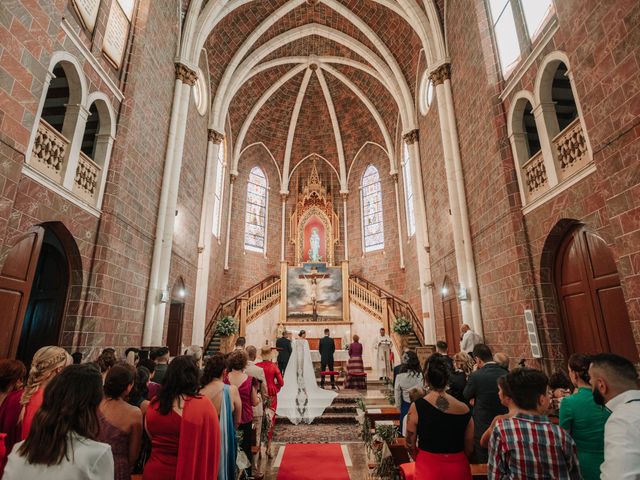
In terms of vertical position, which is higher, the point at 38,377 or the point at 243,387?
the point at 38,377

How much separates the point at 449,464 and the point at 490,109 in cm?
810

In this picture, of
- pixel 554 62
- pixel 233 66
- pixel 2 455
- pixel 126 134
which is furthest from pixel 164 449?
pixel 233 66

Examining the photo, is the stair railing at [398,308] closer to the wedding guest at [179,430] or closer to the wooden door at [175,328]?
the wooden door at [175,328]

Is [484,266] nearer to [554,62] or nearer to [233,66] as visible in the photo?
[554,62]

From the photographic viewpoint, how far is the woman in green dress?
7.46 feet

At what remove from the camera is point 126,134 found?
7895 mm

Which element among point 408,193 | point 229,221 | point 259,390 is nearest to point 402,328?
point 408,193

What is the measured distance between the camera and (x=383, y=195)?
19375 millimetres

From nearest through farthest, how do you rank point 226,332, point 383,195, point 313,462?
1. point 313,462
2. point 226,332
3. point 383,195

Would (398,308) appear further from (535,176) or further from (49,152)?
(49,152)

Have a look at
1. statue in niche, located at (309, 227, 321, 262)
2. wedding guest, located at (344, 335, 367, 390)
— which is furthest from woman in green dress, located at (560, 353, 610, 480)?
statue in niche, located at (309, 227, 321, 262)

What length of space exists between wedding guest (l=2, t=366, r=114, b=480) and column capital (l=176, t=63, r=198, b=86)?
1113cm

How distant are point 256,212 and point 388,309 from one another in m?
9.14

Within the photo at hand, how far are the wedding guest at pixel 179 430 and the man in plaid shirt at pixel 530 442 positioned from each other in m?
1.79
